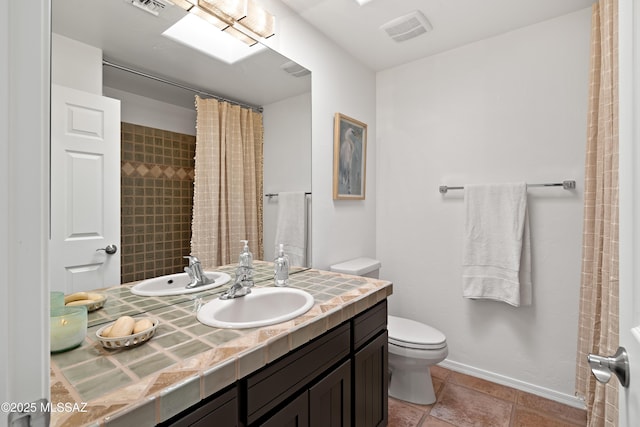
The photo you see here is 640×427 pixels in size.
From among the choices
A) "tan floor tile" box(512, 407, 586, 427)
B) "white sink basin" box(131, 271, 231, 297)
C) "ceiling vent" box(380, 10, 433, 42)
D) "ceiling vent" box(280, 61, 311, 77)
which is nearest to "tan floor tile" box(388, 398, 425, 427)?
"tan floor tile" box(512, 407, 586, 427)

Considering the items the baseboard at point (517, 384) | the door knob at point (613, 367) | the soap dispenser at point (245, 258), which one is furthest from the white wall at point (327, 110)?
the door knob at point (613, 367)

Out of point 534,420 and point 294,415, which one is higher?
point 294,415

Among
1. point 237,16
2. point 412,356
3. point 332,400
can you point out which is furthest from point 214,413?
point 237,16

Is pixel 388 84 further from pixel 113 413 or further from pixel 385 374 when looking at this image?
pixel 113 413

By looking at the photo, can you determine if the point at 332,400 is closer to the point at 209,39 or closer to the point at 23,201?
the point at 23,201

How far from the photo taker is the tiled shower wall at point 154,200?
112 centimetres

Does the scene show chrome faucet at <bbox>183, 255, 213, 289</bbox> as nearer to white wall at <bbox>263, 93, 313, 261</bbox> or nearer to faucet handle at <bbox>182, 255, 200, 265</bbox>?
faucet handle at <bbox>182, 255, 200, 265</bbox>

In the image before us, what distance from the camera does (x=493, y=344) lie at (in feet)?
6.88

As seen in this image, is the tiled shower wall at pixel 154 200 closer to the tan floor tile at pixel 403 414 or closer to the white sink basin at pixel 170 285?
the white sink basin at pixel 170 285

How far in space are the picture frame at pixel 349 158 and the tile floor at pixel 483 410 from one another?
1.39 metres

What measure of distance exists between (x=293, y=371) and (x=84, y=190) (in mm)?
906

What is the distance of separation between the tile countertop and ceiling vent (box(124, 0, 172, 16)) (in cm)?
108

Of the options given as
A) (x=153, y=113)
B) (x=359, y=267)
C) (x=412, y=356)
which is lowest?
(x=412, y=356)

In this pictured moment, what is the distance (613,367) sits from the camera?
0.56 m
